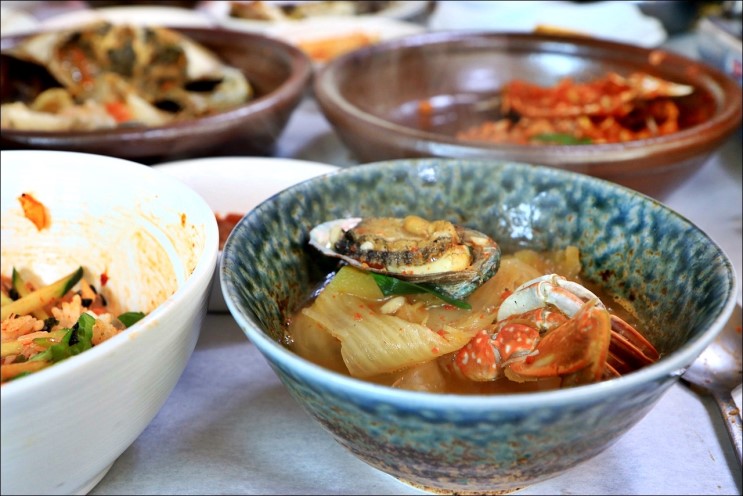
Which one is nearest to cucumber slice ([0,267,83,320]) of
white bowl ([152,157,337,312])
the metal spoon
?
white bowl ([152,157,337,312])

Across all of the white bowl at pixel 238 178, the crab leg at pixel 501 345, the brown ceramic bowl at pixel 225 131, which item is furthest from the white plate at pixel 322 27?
the crab leg at pixel 501 345

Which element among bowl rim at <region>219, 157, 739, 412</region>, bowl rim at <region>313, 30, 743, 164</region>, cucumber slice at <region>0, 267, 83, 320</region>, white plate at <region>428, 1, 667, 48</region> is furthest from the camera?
white plate at <region>428, 1, 667, 48</region>

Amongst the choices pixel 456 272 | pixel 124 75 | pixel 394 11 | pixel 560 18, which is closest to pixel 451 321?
pixel 456 272

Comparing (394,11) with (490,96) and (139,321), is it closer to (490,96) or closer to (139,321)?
(490,96)

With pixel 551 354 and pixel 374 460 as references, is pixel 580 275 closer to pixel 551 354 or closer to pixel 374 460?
pixel 551 354

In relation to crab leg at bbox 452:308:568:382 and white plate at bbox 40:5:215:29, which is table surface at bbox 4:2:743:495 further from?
white plate at bbox 40:5:215:29

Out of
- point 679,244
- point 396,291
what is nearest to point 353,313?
point 396,291

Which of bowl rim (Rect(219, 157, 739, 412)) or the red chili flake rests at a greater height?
bowl rim (Rect(219, 157, 739, 412))
